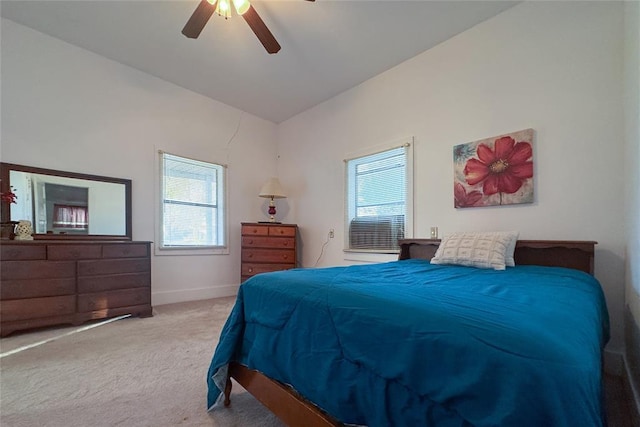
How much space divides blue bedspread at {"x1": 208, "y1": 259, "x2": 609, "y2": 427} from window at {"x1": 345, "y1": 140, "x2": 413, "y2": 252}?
75.9 inches

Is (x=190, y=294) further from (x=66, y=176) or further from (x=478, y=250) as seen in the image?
(x=478, y=250)

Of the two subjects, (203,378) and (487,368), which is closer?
(487,368)

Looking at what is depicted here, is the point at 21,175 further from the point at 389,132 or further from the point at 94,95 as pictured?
the point at 389,132

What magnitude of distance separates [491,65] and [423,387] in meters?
2.92

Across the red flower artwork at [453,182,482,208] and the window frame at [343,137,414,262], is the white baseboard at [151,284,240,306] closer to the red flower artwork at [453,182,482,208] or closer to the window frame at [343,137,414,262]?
the window frame at [343,137,414,262]

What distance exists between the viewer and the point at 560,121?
2.22 meters

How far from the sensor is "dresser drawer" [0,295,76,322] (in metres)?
2.39

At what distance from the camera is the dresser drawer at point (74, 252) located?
263 centimetres

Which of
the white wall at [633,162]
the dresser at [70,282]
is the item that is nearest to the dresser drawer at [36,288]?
the dresser at [70,282]

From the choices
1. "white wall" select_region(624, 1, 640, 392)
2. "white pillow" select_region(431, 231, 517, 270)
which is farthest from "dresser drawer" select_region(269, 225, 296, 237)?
"white wall" select_region(624, 1, 640, 392)

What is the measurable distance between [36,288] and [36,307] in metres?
0.17

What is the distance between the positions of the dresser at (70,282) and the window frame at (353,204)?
240 centimetres

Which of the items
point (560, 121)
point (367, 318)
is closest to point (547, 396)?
point (367, 318)

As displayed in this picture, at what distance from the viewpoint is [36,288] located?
8.29 feet
